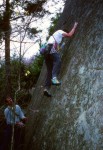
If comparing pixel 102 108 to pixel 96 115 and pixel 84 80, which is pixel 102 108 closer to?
pixel 96 115

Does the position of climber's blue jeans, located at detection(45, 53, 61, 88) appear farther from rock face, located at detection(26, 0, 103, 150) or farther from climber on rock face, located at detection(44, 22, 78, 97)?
rock face, located at detection(26, 0, 103, 150)

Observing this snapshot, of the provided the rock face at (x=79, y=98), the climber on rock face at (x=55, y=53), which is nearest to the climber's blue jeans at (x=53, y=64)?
the climber on rock face at (x=55, y=53)

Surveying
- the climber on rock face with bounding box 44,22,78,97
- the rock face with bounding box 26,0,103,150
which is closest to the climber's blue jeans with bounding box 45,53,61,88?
the climber on rock face with bounding box 44,22,78,97

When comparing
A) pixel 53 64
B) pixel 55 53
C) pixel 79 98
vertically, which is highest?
pixel 55 53

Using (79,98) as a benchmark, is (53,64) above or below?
above

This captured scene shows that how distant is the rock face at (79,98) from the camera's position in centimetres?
676

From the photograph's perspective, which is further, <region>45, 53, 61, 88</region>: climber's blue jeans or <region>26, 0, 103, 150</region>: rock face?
<region>45, 53, 61, 88</region>: climber's blue jeans

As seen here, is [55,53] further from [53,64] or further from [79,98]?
[79,98]

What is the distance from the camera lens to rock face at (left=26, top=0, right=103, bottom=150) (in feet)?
22.2

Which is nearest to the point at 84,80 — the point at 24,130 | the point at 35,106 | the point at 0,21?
the point at 35,106

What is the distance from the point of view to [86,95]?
7.23 meters

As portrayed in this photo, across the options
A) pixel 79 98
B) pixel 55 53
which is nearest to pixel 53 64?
pixel 55 53

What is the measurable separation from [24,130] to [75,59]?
4.14m

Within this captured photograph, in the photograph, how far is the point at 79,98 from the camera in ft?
24.3
